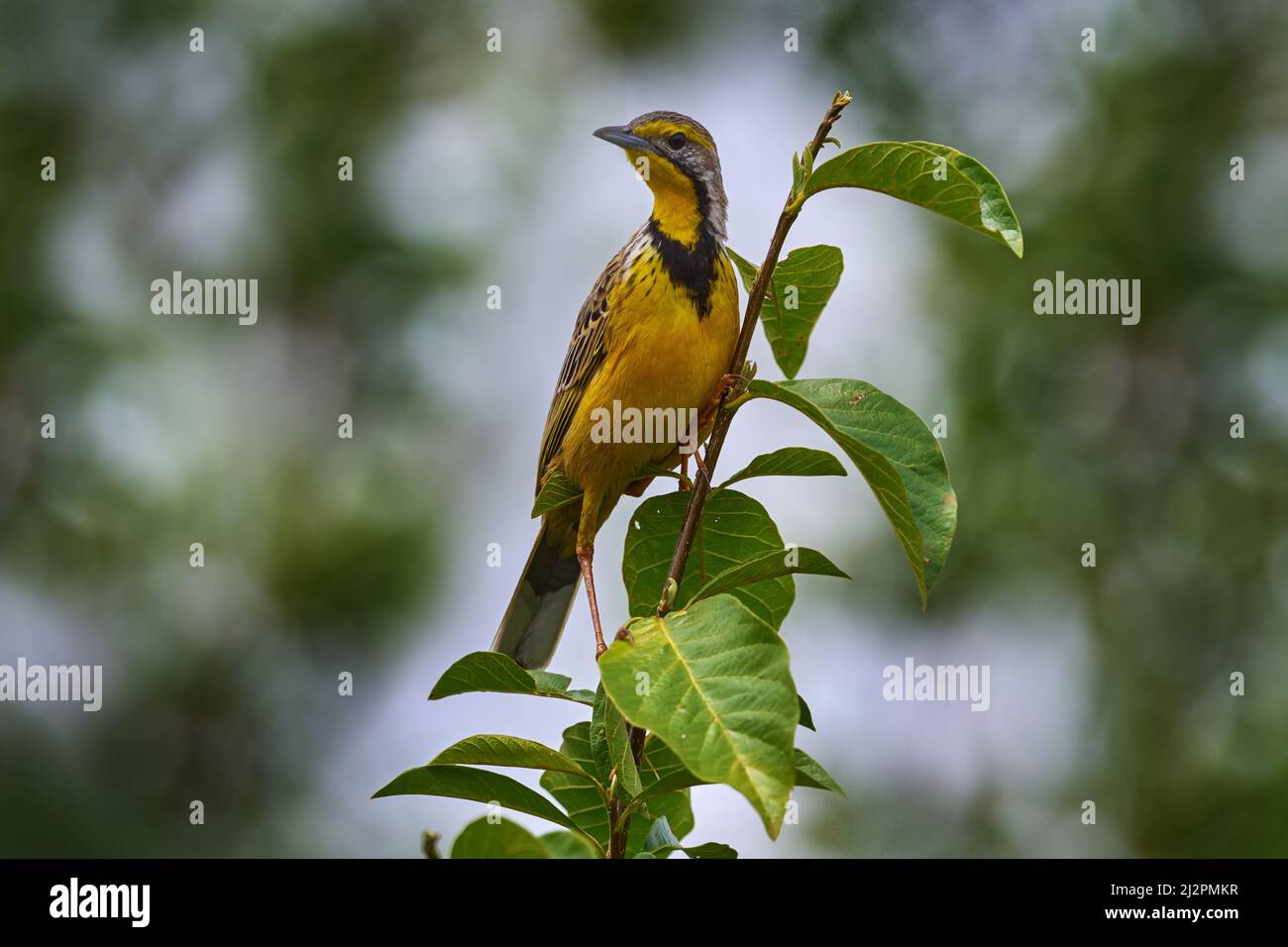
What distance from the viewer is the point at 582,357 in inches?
164

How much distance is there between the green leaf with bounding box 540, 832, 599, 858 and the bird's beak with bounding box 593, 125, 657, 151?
269 centimetres

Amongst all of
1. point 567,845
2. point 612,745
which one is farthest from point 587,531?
point 567,845

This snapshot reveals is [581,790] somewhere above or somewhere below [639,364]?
below

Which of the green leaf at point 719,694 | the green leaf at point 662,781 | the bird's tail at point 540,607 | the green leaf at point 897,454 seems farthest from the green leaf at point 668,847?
the bird's tail at point 540,607

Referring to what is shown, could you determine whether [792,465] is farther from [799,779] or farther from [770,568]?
[799,779]

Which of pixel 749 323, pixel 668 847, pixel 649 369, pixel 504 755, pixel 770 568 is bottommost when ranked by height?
pixel 668 847

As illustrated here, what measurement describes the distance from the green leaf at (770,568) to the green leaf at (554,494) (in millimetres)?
786

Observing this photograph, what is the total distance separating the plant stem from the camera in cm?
255

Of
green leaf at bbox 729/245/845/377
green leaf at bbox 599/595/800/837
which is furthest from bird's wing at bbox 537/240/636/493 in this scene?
green leaf at bbox 599/595/800/837

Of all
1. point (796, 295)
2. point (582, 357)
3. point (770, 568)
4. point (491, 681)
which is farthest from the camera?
point (582, 357)

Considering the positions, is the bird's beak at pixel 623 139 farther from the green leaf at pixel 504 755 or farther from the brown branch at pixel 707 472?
the green leaf at pixel 504 755

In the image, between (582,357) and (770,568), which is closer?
(770,568)

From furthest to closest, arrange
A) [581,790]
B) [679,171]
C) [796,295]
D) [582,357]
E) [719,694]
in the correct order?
[582,357] → [679,171] → [796,295] → [581,790] → [719,694]

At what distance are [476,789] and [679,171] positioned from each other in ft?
7.21
